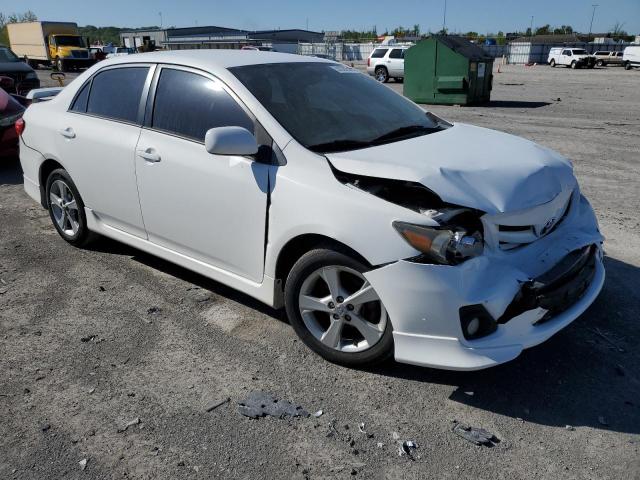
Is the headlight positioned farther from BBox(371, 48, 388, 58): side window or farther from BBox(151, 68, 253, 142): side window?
BBox(371, 48, 388, 58): side window

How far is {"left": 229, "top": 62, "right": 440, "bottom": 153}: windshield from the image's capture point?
339 cm

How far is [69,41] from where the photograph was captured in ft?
123

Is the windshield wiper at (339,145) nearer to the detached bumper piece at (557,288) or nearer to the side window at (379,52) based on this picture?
the detached bumper piece at (557,288)

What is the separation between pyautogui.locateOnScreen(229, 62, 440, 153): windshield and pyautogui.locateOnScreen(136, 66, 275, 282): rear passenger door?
0.70 feet

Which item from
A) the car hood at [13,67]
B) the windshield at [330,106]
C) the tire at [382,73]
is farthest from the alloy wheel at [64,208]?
the tire at [382,73]

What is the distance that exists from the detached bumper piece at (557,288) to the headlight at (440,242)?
339mm

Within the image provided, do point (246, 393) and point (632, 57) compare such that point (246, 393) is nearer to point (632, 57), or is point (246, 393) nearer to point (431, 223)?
point (431, 223)

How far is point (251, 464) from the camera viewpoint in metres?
2.50

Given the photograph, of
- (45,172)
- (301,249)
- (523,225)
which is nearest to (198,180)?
(301,249)

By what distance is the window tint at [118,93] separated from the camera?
414 cm

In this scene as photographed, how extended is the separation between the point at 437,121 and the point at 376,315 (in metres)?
1.85

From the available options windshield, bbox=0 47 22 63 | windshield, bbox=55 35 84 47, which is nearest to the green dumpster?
windshield, bbox=0 47 22 63

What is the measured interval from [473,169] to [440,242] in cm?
58

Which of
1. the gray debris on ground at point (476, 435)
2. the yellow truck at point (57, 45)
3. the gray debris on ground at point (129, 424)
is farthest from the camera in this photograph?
the yellow truck at point (57, 45)
